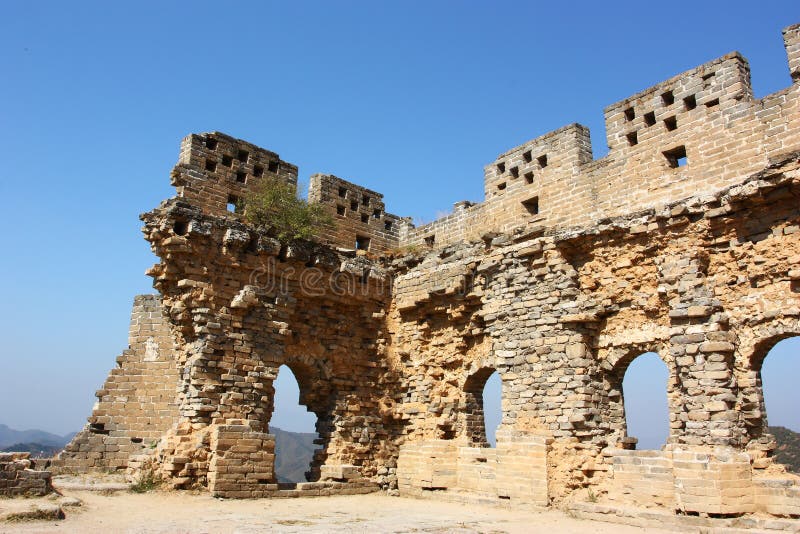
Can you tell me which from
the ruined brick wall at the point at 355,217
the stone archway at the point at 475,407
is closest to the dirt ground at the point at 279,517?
the stone archway at the point at 475,407

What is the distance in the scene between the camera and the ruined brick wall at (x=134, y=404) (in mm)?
14516

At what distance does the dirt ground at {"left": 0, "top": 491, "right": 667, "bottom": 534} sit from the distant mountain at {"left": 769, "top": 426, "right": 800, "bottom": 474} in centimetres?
1193

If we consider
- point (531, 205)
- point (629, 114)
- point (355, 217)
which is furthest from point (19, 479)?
point (629, 114)

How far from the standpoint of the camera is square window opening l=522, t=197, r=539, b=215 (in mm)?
14117

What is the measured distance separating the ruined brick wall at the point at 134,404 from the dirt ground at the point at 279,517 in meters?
4.79

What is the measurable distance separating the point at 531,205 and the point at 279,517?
343 inches

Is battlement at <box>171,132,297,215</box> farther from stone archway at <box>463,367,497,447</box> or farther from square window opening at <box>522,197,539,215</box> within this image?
stone archway at <box>463,367,497,447</box>

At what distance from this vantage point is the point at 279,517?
28.9 feet

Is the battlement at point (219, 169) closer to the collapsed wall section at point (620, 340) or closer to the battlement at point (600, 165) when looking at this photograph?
the battlement at point (600, 165)

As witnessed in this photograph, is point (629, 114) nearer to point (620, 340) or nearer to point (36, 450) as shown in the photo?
point (620, 340)

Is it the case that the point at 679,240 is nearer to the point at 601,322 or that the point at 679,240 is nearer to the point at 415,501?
the point at 601,322

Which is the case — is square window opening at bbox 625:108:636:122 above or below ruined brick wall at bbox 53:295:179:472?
above

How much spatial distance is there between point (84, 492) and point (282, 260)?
5.46 m

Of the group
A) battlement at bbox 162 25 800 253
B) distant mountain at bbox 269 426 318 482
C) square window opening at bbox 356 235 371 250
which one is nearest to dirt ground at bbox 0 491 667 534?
battlement at bbox 162 25 800 253
